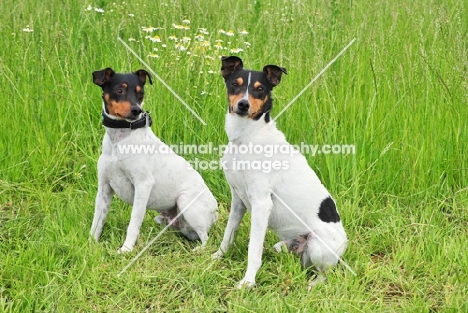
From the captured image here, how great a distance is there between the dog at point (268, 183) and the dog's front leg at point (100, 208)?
104 centimetres

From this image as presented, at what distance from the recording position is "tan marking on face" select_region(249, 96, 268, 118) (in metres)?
4.28

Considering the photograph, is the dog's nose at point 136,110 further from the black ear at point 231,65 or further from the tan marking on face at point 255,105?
the tan marking on face at point 255,105

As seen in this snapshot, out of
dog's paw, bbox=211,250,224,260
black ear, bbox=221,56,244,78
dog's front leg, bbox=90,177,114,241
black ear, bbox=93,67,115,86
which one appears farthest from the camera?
dog's front leg, bbox=90,177,114,241

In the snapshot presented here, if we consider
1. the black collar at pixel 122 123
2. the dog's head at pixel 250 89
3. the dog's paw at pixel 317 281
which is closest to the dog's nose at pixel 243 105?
the dog's head at pixel 250 89

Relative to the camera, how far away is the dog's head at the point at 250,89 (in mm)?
4277

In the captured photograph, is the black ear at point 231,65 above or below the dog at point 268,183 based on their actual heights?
above

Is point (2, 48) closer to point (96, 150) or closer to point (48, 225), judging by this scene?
point (96, 150)

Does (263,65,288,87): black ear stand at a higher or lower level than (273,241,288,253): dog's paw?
higher

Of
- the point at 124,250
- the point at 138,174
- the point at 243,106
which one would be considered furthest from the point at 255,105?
the point at 124,250

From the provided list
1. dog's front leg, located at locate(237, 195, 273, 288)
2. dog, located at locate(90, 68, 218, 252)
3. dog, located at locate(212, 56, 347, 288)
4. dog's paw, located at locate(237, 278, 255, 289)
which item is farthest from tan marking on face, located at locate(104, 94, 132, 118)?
dog's paw, located at locate(237, 278, 255, 289)

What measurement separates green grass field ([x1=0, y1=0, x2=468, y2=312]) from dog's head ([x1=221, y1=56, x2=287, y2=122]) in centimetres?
111

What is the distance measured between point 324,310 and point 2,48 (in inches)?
183

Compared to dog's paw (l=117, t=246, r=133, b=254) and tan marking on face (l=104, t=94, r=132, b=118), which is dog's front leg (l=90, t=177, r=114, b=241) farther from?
tan marking on face (l=104, t=94, r=132, b=118)

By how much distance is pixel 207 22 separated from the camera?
7574mm
